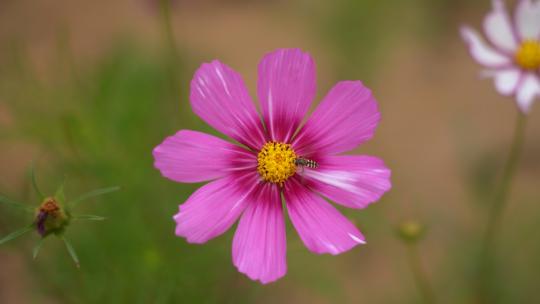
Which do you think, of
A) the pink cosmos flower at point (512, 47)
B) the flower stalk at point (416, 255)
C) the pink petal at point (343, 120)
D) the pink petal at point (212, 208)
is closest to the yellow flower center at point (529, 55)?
the pink cosmos flower at point (512, 47)

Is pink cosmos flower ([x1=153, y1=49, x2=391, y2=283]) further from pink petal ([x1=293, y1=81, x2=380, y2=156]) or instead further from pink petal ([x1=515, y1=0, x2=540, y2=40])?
pink petal ([x1=515, y1=0, x2=540, y2=40])

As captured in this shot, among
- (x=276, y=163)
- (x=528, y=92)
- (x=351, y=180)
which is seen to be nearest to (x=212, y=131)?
(x=276, y=163)

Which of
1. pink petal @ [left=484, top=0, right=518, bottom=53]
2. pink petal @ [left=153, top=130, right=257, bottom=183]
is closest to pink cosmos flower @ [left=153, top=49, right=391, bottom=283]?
pink petal @ [left=153, top=130, right=257, bottom=183]

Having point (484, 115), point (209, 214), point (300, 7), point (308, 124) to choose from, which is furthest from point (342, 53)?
point (209, 214)

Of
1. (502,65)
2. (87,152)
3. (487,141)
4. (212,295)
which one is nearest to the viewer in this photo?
(502,65)

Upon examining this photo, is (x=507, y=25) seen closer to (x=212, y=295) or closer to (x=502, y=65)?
(x=502, y=65)

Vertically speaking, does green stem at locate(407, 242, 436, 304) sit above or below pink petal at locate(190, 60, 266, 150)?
below
